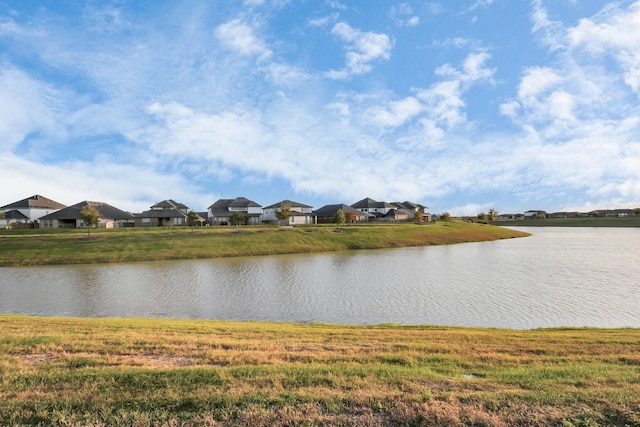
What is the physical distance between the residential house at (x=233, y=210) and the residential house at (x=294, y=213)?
270cm

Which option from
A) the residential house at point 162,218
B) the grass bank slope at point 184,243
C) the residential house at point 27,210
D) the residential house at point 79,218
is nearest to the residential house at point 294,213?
the residential house at point 162,218

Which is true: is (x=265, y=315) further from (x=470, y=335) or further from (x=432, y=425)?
(x=432, y=425)

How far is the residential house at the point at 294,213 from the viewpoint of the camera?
94.3 meters

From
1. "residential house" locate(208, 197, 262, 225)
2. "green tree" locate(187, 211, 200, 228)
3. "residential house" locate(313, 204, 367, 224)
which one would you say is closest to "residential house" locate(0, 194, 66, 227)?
"green tree" locate(187, 211, 200, 228)

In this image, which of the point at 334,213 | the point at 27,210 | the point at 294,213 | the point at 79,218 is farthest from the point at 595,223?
the point at 27,210

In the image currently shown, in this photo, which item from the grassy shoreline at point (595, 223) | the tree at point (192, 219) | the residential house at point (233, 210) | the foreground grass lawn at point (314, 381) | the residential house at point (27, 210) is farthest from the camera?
the grassy shoreline at point (595, 223)

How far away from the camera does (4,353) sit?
883 centimetres

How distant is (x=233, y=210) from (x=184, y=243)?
4446 centimetres

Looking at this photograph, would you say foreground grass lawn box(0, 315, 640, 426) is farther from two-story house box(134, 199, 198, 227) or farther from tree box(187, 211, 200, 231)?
two-story house box(134, 199, 198, 227)

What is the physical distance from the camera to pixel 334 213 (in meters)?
105

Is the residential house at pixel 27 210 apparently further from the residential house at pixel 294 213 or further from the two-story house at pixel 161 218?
the residential house at pixel 294 213

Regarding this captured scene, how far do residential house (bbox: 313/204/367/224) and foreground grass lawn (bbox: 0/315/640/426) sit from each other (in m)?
92.2

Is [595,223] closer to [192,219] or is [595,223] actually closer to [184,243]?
[192,219]

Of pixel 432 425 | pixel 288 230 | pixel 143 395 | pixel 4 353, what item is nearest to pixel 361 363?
pixel 432 425
